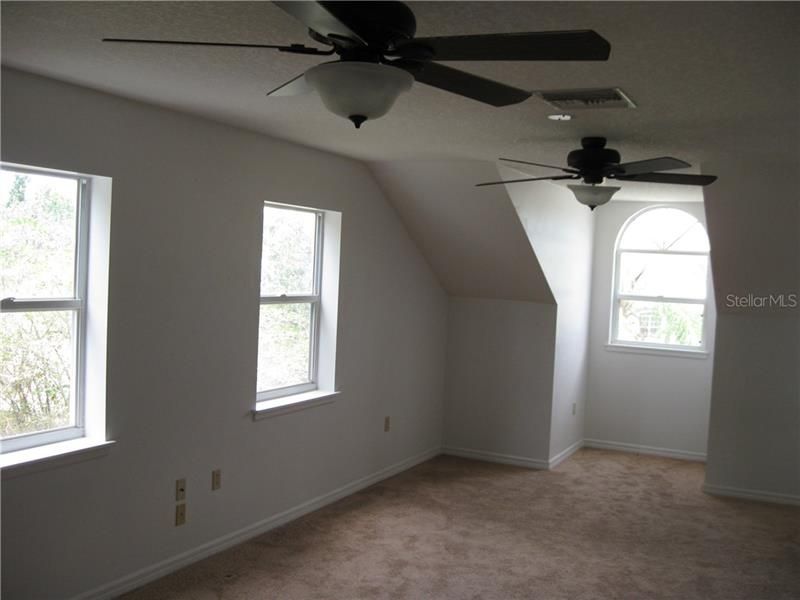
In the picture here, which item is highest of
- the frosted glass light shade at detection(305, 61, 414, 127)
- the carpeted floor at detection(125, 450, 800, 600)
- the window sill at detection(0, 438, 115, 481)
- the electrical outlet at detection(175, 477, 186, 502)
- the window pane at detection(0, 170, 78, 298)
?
the frosted glass light shade at detection(305, 61, 414, 127)

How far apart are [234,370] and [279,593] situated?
1.21 m

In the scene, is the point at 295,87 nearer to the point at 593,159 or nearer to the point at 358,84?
the point at 358,84

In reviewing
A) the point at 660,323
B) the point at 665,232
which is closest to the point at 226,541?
the point at 660,323

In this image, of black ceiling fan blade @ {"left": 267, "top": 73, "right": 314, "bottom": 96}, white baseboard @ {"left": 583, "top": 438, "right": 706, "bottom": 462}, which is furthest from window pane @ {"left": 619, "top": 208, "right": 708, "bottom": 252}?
black ceiling fan blade @ {"left": 267, "top": 73, "right": 314, "bottom": 96}

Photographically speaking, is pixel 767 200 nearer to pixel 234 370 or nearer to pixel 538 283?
pixel 538 283

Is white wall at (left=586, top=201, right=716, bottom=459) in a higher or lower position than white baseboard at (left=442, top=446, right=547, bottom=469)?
higher

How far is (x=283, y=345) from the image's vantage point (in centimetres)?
488

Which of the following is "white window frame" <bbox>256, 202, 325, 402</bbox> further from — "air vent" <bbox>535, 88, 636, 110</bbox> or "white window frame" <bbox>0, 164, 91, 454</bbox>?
"air vent" <bbox>535, 88, 636, 110</bbox>

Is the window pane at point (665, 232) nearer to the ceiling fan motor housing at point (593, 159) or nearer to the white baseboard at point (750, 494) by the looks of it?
the white baseboard at point (750, 494)

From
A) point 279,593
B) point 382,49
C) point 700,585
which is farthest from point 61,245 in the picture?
point 700,585

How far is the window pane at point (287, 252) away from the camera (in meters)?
4.68

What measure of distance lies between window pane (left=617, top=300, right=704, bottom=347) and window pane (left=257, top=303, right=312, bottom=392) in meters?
3.38

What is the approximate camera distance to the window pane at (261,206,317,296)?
468cm

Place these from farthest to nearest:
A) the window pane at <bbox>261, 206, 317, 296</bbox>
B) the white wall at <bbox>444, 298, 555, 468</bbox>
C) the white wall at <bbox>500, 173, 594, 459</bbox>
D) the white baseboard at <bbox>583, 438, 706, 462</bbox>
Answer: the white baseboard at <bbox>583, 438, 706, 462</bbox>, the white wall at <bbox>444, 298, 555, 468</bbox>, the white wall at <bbox>500, 173, 594, 459</bbox>, the window pane at <bbox>261, 206, 317, 296</bbox>
